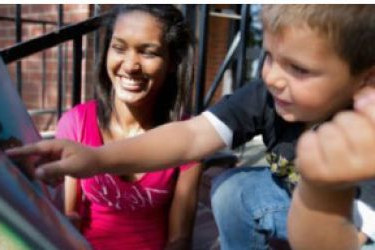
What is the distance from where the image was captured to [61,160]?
98 cm

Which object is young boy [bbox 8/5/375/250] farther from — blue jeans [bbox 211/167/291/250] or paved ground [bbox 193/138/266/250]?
paved ground [bbox 193/138/266/250]

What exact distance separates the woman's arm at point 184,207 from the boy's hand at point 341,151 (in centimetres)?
107

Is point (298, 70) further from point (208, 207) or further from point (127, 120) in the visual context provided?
point (208, 207)

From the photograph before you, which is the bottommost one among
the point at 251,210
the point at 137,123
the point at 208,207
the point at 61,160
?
the point at 208,207

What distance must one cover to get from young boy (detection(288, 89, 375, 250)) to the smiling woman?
3.17 ft

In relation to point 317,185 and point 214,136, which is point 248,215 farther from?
point 317,185

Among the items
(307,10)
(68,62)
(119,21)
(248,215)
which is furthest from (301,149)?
(68,62)

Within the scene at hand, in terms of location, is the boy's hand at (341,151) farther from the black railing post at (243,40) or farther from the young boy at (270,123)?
Result: the black railing post at (243,40)

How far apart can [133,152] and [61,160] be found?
0.54ft

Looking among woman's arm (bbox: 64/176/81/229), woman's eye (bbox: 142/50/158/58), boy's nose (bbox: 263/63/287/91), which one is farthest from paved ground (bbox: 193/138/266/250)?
boy's nose (bbox: 263/63/287/91)

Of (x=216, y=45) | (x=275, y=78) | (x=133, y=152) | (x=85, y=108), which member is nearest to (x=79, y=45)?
(x=85, y=108)

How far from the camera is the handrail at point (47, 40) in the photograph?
1705mm

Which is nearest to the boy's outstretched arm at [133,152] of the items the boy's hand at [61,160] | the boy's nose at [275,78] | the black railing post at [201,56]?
the boy's hand at [61,160]

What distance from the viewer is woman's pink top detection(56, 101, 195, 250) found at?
1590 mm
